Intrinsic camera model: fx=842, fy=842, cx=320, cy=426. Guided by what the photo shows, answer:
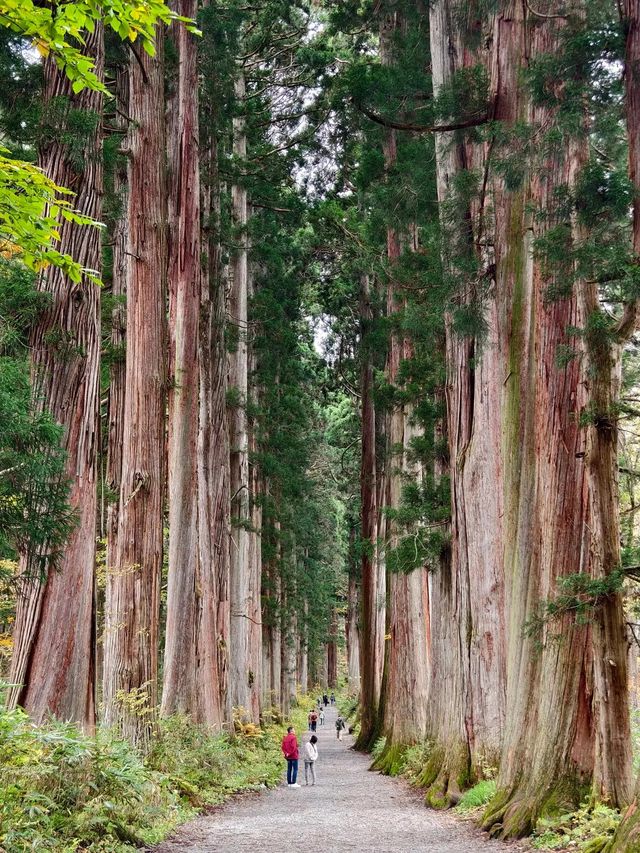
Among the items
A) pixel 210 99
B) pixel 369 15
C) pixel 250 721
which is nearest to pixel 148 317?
pixel 210 99

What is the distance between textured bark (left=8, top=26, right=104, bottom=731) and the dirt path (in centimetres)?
185

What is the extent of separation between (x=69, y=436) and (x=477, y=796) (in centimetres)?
719

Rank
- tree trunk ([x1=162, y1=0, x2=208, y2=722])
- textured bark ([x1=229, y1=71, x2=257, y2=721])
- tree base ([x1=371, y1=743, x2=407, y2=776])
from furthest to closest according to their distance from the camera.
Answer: textured bark ([x1=229, y1=71, x2=257, y2=721]) → tree base ([x1=371, y1=743, x2=407, y2=776]) → tree trunk ([x1=162, y1=0, x2=208, y2=722])

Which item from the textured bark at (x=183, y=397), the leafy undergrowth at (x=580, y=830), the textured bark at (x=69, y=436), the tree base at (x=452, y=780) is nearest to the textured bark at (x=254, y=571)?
the textured bark at (x=183, y=397)

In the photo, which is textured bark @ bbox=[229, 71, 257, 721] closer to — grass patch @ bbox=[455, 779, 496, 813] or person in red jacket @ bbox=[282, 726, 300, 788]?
person in red jacket @ bbox=[282, 726, 300, 788]

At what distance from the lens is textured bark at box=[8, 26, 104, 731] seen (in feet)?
A: 22.7

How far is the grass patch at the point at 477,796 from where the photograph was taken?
34.9 ft

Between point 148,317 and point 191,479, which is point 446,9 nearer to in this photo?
point 148,317

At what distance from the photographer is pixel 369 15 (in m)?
17.4

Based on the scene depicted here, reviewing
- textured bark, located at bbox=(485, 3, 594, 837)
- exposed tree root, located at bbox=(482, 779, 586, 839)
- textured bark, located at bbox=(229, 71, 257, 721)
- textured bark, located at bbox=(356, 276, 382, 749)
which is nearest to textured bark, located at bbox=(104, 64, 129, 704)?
textured bark, located at bbox=(229, 71, 257, 721)

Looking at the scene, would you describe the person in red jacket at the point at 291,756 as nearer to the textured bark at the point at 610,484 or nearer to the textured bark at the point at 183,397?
the textured bark at the point at 183,397

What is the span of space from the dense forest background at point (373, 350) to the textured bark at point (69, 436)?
3 centimetres

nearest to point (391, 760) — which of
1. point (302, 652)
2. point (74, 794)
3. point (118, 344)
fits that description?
point (118, 344)

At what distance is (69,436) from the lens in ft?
23.7
